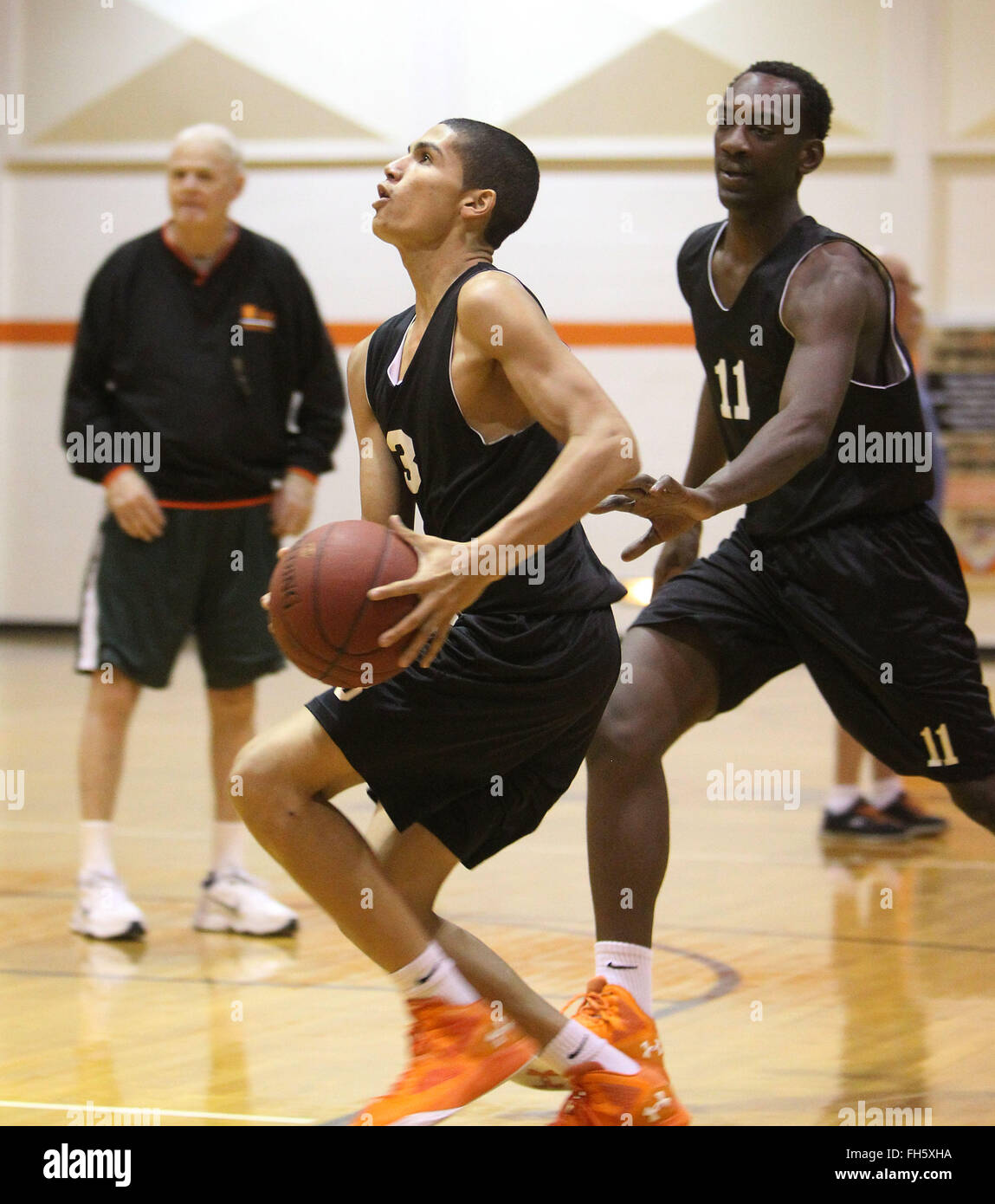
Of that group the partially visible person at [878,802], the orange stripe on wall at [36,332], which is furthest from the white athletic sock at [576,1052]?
the orange stripe on wall at [36,332]

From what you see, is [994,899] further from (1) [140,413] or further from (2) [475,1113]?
(1) [140,413]

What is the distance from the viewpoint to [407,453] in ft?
10.2

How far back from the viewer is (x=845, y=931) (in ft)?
16.2

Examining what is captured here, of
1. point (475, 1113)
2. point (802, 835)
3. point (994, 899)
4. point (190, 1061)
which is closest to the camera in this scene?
point (475, 1113)

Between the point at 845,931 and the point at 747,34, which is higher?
the point at 747,34

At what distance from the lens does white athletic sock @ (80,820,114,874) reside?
16.1 ft

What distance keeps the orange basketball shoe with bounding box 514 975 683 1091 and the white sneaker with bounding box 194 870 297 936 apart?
68.4 inches

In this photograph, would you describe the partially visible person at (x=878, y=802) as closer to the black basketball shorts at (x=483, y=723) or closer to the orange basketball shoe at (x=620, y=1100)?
the orange basketball shoe at (x=620, y=1100)

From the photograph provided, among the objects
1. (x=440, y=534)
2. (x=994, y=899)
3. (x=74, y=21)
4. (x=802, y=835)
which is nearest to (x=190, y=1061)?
(x=440, y=534)

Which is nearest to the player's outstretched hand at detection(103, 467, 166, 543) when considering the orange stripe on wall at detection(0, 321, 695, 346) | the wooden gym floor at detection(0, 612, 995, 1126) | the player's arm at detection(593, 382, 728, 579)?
the wooden gym floor at detection(0, 612, 995, 1126)

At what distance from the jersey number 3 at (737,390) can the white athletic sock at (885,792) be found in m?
3.02

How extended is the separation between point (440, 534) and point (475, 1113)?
1.11 metres

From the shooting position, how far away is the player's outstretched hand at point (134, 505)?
4.91 metres
